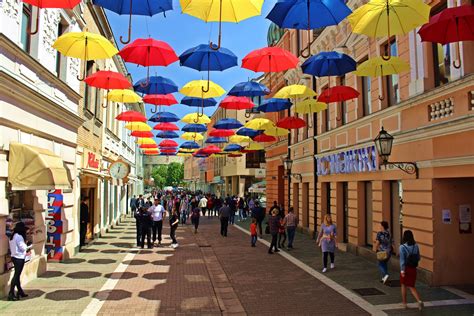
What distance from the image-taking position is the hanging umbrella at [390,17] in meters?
7.99

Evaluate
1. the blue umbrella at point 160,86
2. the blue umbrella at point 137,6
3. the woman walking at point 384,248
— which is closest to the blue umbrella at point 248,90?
the blue umbrella at point 160,86

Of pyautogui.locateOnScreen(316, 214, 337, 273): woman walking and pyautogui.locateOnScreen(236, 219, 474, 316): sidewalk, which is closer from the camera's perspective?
pyautogui.locateOnScreen(236, 219, 474, 316): sidewalk

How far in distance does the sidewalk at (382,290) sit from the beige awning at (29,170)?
24.4 feet

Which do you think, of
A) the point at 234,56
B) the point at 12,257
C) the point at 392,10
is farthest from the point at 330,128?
the point at 12,257

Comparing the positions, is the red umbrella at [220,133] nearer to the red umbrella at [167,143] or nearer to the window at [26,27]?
the red umbrella at [167,143]

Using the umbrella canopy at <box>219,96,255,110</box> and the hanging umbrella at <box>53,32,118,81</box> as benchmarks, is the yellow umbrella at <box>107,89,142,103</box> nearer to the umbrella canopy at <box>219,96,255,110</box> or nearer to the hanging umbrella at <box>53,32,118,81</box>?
the umbrella canopy at <box>219,96,255,110</box>

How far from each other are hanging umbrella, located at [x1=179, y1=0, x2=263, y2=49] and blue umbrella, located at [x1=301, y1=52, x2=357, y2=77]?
346cm

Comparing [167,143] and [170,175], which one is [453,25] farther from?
[170,175]

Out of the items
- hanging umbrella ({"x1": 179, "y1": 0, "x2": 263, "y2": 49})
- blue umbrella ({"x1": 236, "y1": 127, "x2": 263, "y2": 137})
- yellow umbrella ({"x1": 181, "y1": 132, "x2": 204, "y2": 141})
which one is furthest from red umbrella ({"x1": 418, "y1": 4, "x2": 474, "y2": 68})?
yellow umbrella ({"x1": 181, "y1": 132, "x2": 204, "y2": 141})

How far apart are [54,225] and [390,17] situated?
1060 cm

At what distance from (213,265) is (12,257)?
6266mm

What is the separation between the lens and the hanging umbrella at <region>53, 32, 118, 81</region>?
992cm

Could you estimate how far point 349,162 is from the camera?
15.2 metres

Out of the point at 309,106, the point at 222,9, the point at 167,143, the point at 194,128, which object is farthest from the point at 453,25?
the point at 167,143
